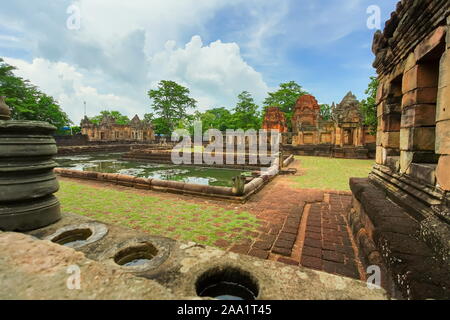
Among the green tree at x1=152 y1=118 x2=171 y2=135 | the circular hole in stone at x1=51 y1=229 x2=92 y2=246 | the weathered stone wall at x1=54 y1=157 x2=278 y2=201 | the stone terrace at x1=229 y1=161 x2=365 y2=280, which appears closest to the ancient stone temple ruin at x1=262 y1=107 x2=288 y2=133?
the weathered stone wall at x1=54 y1=157 x2=278 y2=201

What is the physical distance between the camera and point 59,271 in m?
1.23

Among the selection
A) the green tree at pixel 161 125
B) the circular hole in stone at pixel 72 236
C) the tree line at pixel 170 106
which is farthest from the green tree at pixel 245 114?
the circular hole in stone at pixel 72 236

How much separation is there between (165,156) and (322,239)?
15.7 meters

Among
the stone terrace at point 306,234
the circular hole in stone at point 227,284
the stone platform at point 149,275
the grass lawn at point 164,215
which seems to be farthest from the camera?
the grass lawn at point 164,215

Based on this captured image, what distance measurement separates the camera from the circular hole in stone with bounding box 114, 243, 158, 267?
168cm

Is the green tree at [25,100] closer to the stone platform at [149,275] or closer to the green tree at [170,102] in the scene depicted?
the green tree at [170,102]

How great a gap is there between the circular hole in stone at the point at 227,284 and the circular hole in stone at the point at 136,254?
0.55 m

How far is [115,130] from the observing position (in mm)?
40094

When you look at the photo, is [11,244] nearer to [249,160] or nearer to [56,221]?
[56,221]

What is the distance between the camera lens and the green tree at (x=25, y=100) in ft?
85.5

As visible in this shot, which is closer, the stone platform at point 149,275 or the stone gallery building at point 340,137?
the stone platform at point 149,275

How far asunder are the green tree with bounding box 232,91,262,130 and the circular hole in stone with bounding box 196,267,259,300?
38.1m

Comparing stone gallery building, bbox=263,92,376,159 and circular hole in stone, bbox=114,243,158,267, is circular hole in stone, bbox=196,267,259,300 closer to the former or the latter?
circular hole in stone, bbox=114,243,158,267
